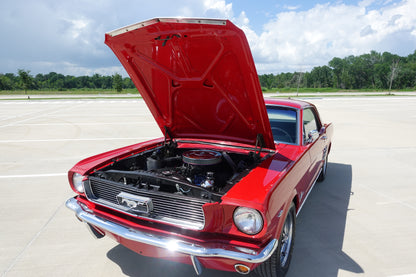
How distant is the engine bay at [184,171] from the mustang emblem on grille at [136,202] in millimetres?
125

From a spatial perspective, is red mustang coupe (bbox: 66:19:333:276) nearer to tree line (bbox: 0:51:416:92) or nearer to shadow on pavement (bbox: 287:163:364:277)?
shadow on pavement (bbox: 287:163:364:277)

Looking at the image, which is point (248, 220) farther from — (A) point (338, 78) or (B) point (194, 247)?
(A) point (338, 78)

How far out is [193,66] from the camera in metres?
2.48

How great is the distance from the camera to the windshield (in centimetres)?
321

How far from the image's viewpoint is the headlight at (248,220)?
5.82 feet

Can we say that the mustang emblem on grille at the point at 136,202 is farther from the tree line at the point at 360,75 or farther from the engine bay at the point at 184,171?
the tree line at the point at 360,75

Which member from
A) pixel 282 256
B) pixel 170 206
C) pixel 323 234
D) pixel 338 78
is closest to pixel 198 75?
pixel 170 206

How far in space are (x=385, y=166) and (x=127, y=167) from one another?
17.4 ft

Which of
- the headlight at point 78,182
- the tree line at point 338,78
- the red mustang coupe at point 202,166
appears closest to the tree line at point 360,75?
the tree line at point 338,78

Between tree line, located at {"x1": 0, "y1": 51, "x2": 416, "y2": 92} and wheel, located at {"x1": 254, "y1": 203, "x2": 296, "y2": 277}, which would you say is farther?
tree line, located at {"x1": 0, "y1": 51, "x2": 416, "y2": 92}

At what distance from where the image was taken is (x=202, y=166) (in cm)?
267

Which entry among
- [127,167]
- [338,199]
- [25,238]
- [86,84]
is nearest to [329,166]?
[338,199]

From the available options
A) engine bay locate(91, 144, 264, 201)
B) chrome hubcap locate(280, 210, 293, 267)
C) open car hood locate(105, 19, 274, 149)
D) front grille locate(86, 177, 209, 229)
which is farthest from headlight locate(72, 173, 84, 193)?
chrome hubcap locate(280, 210, 293, 267)

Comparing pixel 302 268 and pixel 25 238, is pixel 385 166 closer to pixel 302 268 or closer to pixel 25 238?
pixel 302 268
